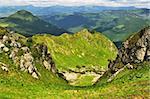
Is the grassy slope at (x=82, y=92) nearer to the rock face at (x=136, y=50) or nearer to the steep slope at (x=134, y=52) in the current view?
the steep slope at (x=134, y=52)

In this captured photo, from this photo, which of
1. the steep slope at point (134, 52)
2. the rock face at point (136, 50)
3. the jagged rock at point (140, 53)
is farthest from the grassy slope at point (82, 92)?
the rock face at point (136, 50)

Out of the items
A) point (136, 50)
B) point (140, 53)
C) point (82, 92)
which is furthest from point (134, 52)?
point (82, 92)

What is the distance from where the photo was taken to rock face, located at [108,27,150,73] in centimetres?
16425

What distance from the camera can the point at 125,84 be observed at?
97688 mm

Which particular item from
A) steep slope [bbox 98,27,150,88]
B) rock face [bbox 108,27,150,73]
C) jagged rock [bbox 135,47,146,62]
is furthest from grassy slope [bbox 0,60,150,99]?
rock face [bbox 108,27,150,73]

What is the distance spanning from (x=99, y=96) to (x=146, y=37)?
91.7 metres

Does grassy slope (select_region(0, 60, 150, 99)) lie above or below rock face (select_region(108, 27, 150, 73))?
above

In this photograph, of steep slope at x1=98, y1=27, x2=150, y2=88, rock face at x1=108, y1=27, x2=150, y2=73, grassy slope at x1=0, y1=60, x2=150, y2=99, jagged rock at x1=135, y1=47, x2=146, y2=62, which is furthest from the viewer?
rock face at x1=108, y1=27, x2=150, y2=73

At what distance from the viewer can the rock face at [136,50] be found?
164 meters

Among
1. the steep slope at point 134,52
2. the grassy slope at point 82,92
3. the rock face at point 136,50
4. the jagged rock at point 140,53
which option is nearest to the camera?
the grassy slope at point 82,92

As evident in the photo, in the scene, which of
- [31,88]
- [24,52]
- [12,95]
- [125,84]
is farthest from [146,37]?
[12,95]

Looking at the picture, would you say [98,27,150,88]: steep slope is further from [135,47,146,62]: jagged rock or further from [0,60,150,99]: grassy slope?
[0,60,150,99]: grassy slope

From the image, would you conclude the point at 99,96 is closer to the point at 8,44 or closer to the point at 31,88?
the point at 31,88

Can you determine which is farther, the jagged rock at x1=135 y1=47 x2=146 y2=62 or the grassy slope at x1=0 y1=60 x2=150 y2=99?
the jagged rock at x1=135 y1=47 x2=146 y2=62
